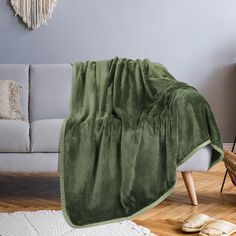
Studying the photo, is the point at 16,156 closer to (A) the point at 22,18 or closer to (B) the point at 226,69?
(A) the point at 22,18

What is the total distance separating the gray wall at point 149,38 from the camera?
4078mm

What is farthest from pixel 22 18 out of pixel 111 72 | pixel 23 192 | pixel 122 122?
pixel 122 122

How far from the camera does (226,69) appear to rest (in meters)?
4.25

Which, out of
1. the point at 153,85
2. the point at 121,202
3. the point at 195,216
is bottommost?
the point at 195,216

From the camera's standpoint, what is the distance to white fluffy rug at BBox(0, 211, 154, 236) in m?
2.27

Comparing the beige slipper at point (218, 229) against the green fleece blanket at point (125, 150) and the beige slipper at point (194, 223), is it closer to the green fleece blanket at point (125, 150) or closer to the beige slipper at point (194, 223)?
the beige slipper at point (194, 223)

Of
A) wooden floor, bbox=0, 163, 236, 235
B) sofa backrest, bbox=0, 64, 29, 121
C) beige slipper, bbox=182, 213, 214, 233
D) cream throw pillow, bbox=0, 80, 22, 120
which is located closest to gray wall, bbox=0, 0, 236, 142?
sofa backrest, bbox=0, 64, 29, 121

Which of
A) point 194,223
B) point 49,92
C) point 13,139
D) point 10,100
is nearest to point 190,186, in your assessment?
point 194,223

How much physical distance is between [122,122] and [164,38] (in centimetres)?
223

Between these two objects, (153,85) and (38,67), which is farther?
(38,67)

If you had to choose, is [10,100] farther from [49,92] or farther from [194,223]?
[194,223]

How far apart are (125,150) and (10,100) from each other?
5.05ft

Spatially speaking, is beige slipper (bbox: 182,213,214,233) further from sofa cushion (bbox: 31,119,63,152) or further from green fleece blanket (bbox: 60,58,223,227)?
sofa cushion (bbox: 31,119,63,152)

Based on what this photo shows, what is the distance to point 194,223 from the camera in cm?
229
